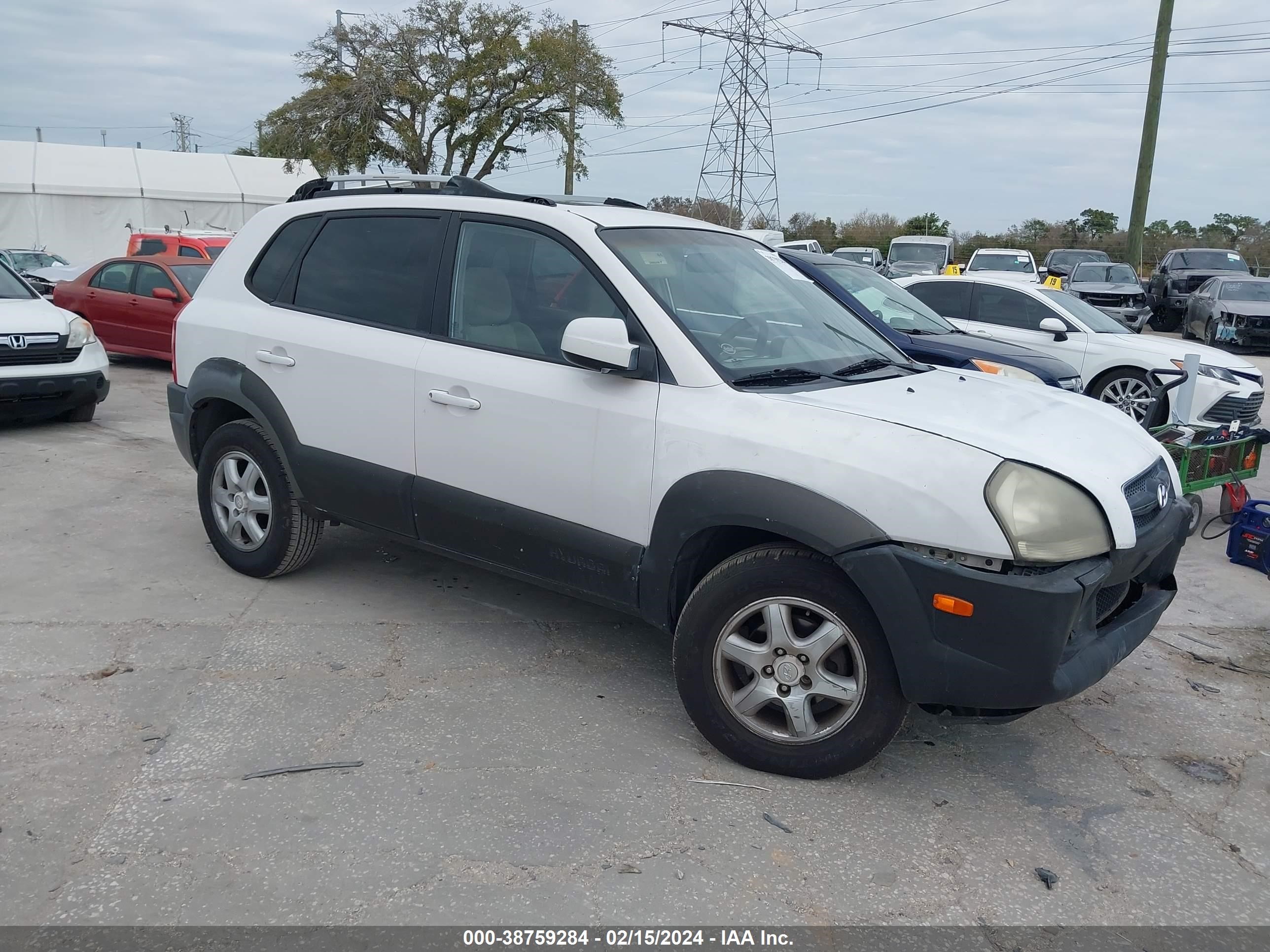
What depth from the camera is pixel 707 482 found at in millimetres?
3473

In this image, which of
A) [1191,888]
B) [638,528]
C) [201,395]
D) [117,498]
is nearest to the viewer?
[1191,888]

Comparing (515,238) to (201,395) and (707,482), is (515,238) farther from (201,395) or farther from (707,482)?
(201,395)

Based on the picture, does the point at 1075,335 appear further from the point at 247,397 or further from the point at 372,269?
the point at 247,397

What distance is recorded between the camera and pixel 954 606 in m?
3.05

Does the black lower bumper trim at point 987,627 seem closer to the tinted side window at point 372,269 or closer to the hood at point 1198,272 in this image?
the tinted side window at point 372,269

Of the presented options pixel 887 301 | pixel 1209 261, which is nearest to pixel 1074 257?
pixel 1209 261

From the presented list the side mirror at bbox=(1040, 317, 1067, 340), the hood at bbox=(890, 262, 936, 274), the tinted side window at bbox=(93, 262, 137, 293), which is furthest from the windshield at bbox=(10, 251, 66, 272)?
the side mirror at bbox=(1040, 317, 1067, 340)

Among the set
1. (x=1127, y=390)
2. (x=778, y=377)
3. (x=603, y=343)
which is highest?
(x=603, y=343)

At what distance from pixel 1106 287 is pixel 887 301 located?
45.9 feet

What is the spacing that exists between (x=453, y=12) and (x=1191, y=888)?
32.5 meters

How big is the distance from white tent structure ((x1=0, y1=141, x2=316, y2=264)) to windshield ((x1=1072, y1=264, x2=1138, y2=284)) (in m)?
23.6

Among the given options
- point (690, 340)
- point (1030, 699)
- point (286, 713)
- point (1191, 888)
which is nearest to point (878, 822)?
→ point (1030, 699)
